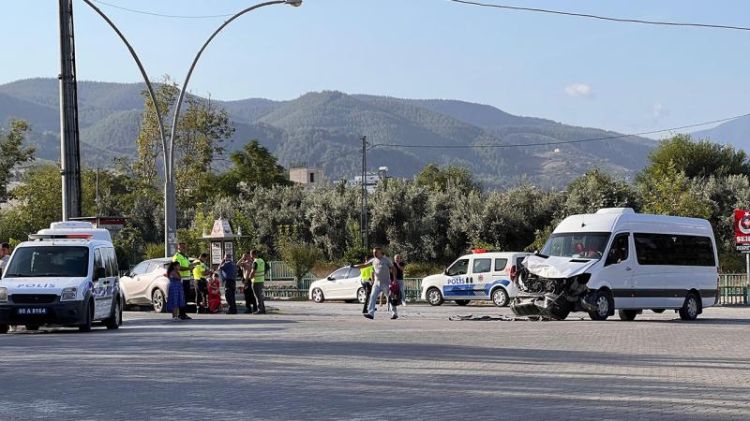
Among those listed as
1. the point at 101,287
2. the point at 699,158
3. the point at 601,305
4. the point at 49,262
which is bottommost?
the point at 601,305

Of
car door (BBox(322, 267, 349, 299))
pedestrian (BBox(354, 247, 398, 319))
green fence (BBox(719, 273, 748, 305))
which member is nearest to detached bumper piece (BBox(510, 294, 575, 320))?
pedestrian (BBox(354, 247, 398, 319))

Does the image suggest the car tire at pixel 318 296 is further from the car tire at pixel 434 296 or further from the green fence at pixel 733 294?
the green fence at pixel 733 294

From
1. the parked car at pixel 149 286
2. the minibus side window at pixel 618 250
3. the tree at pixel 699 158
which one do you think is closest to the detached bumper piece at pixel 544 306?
the minibus side window at pixel 618 250

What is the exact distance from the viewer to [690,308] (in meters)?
30.6

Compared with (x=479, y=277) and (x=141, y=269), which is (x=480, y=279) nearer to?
(x=479, y=277)

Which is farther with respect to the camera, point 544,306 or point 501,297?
point 501,297

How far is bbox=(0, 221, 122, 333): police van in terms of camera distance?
23.0 m

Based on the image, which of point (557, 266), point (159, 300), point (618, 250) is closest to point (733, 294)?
point (618, 250)

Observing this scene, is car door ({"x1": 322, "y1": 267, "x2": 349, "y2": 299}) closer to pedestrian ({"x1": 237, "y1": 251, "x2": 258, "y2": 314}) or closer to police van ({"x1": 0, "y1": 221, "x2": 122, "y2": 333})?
pedestrian ({"x1": 237, "y1": 251, "x2": 258, "y2": 314})

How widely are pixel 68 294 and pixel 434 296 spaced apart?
67.5ft

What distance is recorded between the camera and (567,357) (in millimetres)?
17109

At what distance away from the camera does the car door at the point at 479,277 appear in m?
39.5

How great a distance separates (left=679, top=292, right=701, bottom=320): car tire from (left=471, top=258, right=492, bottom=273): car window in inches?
379

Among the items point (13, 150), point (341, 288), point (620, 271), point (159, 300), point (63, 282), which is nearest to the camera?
point (63, 282)
